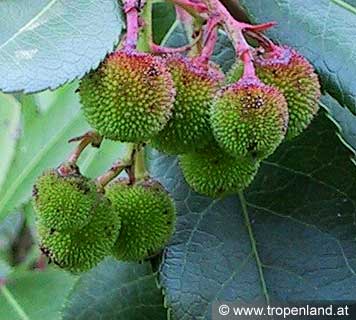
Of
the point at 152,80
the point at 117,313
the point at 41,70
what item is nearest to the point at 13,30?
the point at 41,70

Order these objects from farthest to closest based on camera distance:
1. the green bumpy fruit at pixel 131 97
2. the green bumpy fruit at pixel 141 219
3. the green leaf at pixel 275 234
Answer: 1. the green leaf at pixel 275 234
2. the green bumpy fruit at pixel 141 219
3. the green bumpy fruit at pixel 131 97

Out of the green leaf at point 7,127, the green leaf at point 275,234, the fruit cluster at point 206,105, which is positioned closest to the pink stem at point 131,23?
the fruit cluster at point 206,105

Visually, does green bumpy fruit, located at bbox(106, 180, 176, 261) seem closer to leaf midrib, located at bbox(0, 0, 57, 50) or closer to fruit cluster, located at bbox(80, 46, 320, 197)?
fruit cluster, located at bbox(80, 46, 320, 197)

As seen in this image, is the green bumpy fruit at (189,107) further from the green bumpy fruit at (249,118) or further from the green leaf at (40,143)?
the green leaf at (40,143)

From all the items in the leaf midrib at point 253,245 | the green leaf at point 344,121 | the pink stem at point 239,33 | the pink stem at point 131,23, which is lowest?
the leaf midrib at point 253,245

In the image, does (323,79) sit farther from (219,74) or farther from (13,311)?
(13,311)

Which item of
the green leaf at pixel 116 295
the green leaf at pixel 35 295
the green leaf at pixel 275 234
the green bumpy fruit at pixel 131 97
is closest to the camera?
the green bumpy fruit at pixel 131 97

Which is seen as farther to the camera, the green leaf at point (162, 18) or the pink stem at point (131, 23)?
the green leaf at point (162, 18)
